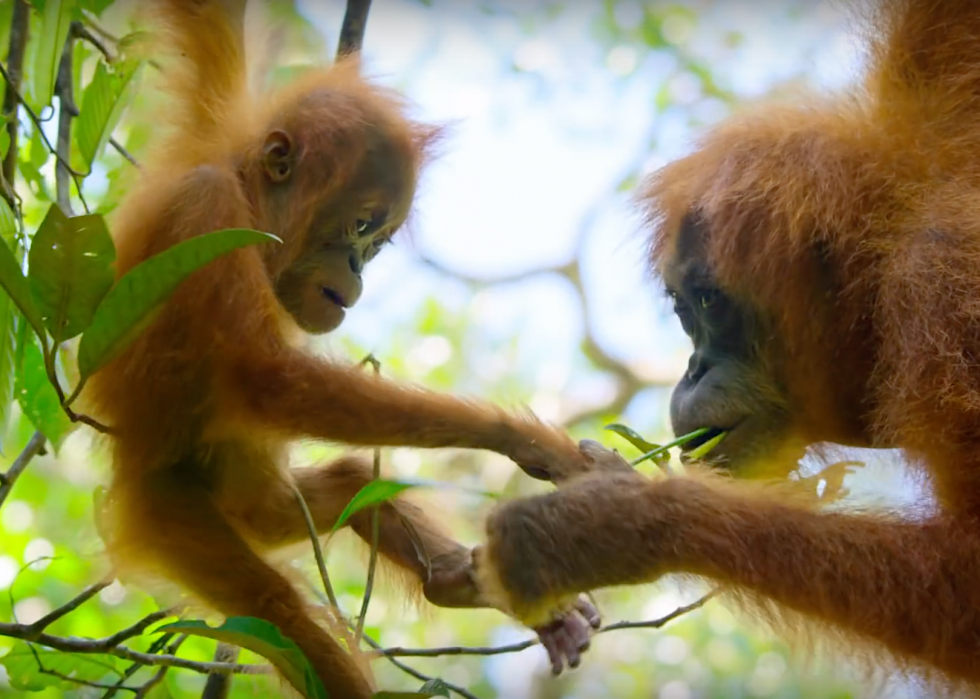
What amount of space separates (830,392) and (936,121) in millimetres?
566

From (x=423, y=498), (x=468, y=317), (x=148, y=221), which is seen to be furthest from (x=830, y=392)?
(x=468, y=317)

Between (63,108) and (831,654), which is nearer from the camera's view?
(831,654)

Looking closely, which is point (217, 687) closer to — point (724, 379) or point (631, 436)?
point (631, 436)

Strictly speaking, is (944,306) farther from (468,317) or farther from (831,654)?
(468,317)

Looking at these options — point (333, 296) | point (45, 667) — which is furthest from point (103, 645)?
point (333, 296)

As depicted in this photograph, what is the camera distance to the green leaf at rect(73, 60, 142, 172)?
179 cm

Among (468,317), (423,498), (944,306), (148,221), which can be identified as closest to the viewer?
(944,306)

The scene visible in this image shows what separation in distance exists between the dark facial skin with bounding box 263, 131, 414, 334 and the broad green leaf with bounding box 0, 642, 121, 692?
731mm

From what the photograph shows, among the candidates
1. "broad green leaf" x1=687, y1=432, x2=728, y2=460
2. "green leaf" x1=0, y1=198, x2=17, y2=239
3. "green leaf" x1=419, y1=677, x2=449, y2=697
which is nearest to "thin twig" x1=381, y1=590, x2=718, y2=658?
"green leaf" x1=419, y1=677, x2=449, y2=697

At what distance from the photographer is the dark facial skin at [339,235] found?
198 cm

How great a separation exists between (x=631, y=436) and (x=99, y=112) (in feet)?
3.70

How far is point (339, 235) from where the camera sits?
2049 mm

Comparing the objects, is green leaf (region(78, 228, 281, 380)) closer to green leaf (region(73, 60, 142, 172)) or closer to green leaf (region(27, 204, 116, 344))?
green leaf (region(27, 204, 116, 344))

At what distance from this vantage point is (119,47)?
206 centimetres
